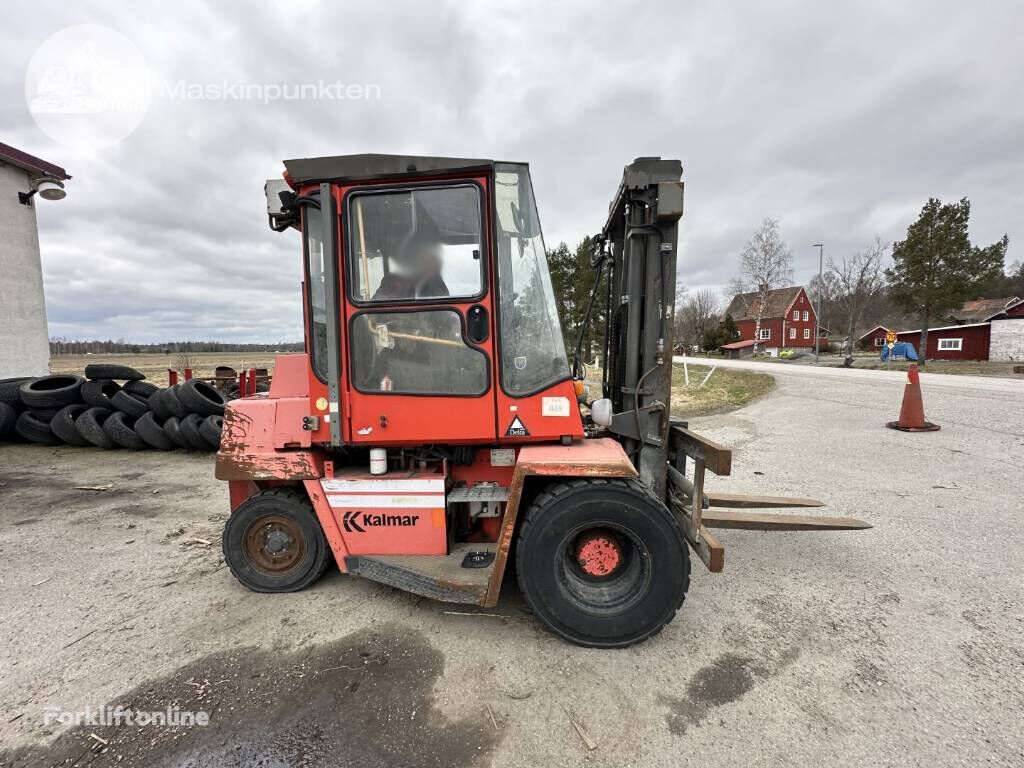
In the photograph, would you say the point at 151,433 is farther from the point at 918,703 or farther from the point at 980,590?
the point at 980,590

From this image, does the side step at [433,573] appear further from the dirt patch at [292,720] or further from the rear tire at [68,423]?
the rear tire at [68,423]

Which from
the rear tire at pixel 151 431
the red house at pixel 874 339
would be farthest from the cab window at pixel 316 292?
the red house at pixel 874 339

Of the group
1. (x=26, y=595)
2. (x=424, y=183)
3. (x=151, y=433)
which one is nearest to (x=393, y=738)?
(x=424, y=183)

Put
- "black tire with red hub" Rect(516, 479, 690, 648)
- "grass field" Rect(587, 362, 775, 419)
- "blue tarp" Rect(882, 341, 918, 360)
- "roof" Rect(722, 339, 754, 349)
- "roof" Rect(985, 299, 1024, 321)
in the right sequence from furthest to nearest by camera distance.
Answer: "roof" Rect(722, 339, 754, 349) → "blue tarp" Rect(882, 341, 918, 360) → "roof" Rect(985, 299, 1024, 321) → "grass field" Rect(587, 362, 775, 419) → "black tire with red hub" Rect(516, 479, 690, 648)

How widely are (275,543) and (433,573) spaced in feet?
4.26

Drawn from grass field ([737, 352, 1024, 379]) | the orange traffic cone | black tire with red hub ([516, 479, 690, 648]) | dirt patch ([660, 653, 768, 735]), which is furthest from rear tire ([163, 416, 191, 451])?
grass field ([737, 352, 1024, 379])

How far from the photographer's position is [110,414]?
25.5ft

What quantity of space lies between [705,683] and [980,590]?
2565mm

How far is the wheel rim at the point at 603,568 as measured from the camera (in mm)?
2650

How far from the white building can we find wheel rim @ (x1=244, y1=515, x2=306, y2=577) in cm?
1104

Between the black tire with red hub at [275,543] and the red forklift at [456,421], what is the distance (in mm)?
14

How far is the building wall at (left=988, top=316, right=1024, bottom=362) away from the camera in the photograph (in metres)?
28.4

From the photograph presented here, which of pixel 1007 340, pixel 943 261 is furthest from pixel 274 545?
pixel 1007 340

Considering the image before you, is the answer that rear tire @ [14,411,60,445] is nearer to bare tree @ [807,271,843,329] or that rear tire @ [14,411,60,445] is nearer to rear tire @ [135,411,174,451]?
rear tire @ [135,411,174,451]
